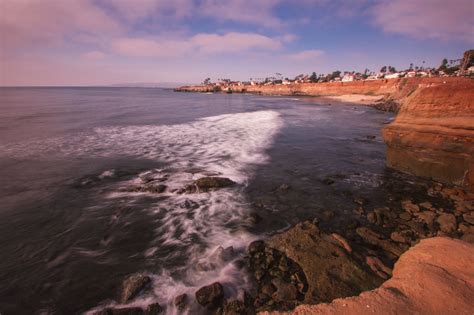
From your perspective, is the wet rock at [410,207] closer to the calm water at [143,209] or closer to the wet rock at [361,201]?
the calm water at [143,209]

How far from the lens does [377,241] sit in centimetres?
509

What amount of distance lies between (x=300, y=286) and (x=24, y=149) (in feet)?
51.7

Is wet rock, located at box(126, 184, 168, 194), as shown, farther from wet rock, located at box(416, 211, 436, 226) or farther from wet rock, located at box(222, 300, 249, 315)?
wet rock, located at box(416, 211, 436, 226)

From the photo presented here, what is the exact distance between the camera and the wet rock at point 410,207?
6480mm

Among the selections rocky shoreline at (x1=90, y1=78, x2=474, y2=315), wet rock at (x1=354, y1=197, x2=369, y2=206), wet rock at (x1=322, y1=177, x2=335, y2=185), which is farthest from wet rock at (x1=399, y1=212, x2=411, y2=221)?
wet rock at (x1=322, y1=177, x2=335, y2=185)

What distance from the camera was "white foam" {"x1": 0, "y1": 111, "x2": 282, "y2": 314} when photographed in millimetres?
4470

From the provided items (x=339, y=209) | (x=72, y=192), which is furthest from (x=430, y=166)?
(x=72, y=192)

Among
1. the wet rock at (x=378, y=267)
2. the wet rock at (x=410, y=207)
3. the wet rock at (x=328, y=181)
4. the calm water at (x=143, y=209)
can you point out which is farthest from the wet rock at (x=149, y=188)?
the wet rock at (x=410, y=207)

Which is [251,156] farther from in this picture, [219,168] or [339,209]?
[339,209]

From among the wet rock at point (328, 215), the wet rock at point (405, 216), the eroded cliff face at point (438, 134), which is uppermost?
the eroded cliff face at point (438, 134)

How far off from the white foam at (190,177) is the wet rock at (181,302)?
0.32 feet

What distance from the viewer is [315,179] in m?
9.09

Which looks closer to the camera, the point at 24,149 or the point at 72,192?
the point at 72,192

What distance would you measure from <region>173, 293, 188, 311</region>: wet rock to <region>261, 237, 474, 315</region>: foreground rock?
1820mm
